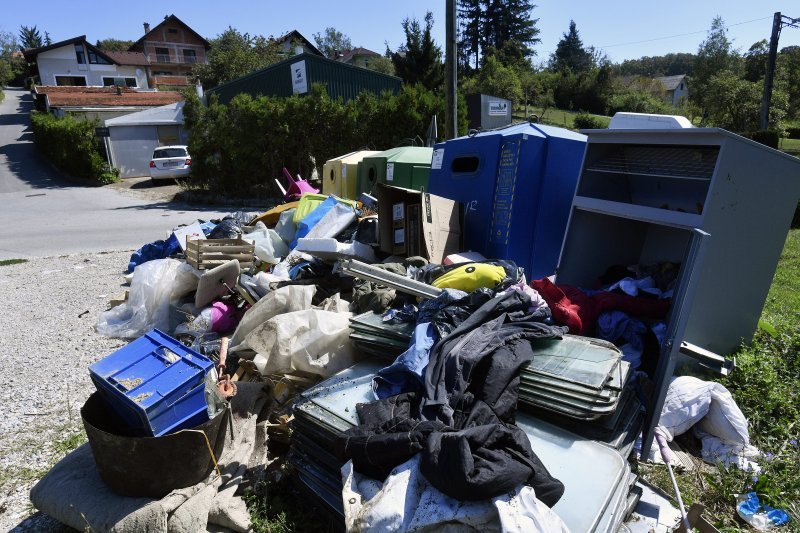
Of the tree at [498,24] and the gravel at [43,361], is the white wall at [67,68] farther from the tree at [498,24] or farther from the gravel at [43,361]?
the gravel at [43,361]

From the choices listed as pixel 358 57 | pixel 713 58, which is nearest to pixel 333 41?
pixel 358 57

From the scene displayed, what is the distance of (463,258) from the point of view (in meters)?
4.34

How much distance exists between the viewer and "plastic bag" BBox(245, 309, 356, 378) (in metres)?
3.36

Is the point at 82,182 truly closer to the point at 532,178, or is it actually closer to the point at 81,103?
the point at 81,103

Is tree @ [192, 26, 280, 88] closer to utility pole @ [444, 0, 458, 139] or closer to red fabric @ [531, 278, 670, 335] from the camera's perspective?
utility pole @ [444, 0, 458, 139]

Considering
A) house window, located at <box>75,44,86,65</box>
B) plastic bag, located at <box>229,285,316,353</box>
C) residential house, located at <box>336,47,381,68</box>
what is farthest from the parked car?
residential house, located at <box>336,47,381,68</box>

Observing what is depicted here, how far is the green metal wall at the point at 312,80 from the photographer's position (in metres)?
16.6

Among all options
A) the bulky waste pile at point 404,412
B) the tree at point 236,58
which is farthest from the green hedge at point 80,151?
the bulky waste pile at point 404,412

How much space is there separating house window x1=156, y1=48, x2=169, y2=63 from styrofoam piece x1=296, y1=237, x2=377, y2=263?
180ft

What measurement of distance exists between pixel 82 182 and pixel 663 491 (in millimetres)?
22099

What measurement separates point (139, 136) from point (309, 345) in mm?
20273

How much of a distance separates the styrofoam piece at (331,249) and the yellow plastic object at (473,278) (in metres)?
1.32

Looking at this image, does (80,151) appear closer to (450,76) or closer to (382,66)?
(450,76)

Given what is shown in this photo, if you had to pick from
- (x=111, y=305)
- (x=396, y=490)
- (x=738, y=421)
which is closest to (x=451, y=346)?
(x=396, y=490)
